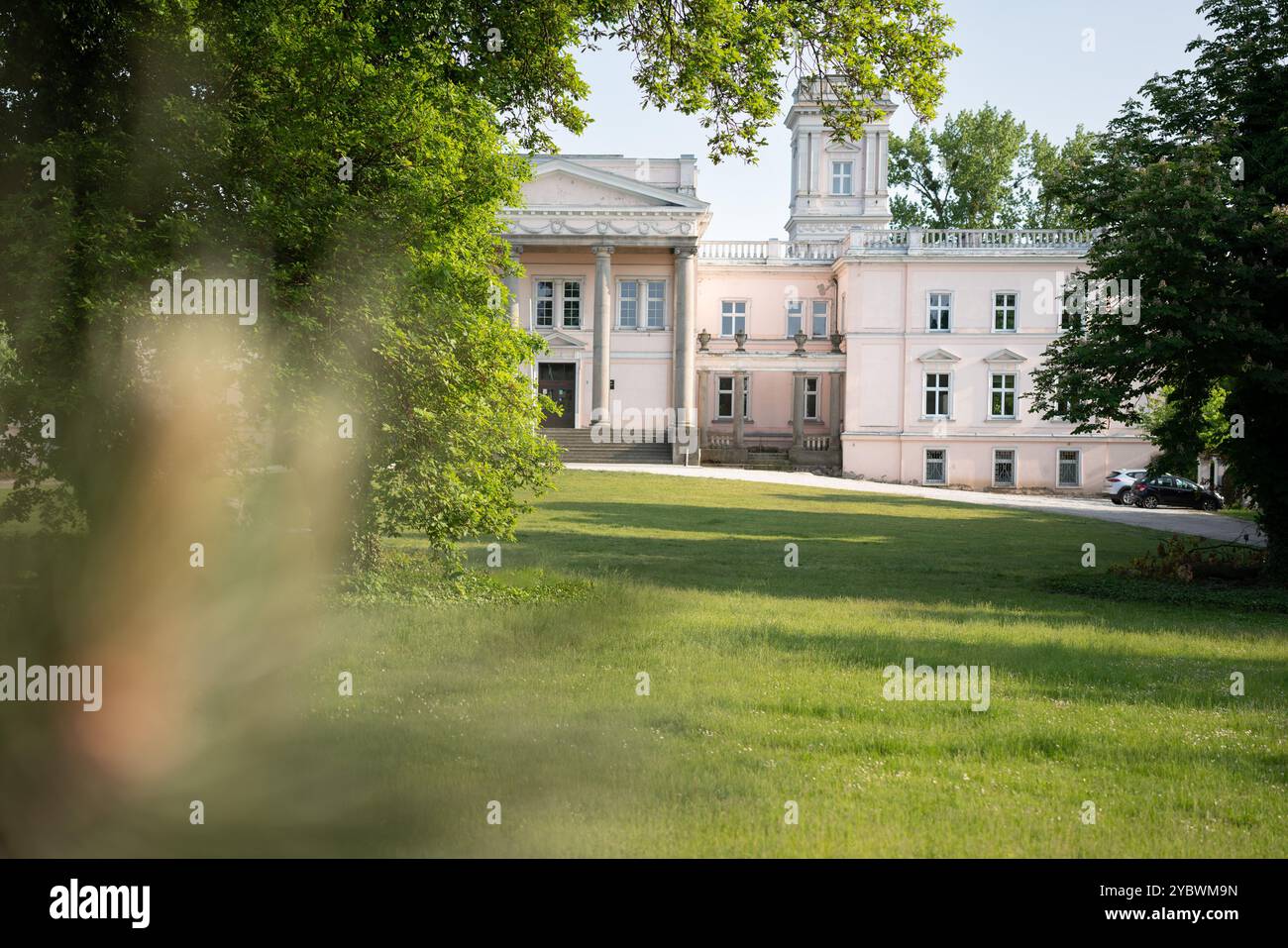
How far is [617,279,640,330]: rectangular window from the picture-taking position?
55.7 meters

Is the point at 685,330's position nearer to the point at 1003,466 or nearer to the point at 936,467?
the point at 936,467

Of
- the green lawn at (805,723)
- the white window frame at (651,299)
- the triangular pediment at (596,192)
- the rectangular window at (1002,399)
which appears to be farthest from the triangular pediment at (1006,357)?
the green lawn at (805,723)

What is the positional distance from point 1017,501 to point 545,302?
2546cm

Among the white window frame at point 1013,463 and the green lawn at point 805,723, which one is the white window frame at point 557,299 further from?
the green lawn at point 805,723

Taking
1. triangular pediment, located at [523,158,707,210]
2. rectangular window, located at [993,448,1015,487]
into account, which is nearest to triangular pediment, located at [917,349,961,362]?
rectangular window, located at [993,448,1015,487]

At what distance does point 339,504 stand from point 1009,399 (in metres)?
45.1

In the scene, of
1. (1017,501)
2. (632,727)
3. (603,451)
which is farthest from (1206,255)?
(603,451)

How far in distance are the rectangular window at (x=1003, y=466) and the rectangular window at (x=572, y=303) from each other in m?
21.4

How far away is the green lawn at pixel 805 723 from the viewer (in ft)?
18.8

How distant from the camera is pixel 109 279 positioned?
33.2 ft

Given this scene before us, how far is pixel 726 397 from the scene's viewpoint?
2280 inches

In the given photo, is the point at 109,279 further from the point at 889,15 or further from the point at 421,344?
the point at 889,15

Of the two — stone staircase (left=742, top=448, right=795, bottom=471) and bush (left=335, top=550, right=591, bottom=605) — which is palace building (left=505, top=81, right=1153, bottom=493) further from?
bush (left=335, top=550, right=591, bottom=605)
